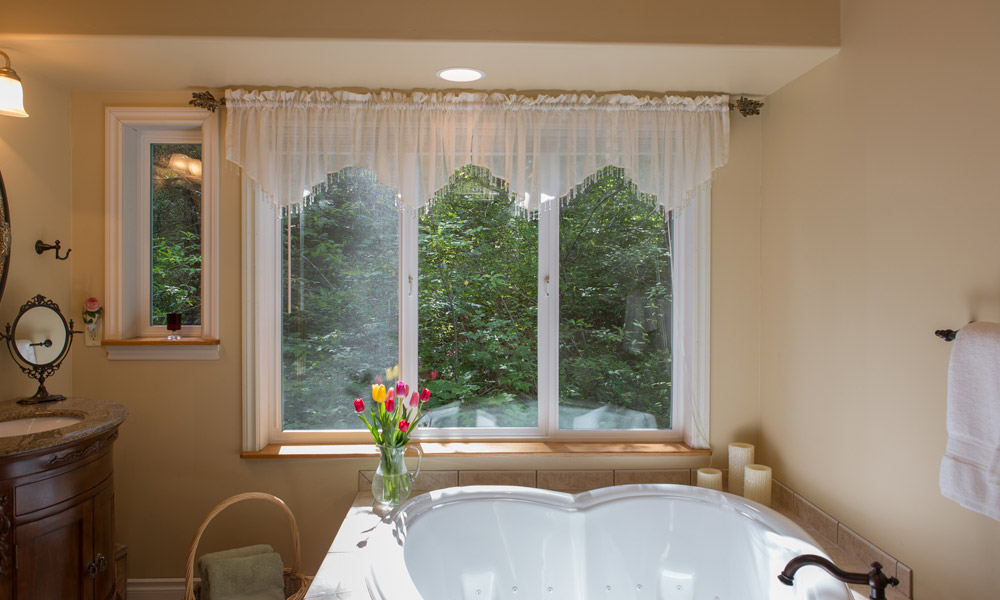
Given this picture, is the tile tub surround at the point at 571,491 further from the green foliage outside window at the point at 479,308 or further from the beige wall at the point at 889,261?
the green foliage outside window at the point at 479,308

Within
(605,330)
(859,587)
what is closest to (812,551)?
(859,587)

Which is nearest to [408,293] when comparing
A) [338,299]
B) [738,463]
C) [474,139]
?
[338,299]

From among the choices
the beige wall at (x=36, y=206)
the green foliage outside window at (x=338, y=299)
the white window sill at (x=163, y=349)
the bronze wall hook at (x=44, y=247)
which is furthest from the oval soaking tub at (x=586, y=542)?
the bronze wall hook at (x=44, y=247)

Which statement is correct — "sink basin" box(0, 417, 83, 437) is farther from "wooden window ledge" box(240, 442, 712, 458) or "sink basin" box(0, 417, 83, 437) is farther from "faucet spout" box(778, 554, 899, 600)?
"faucet spout" box(778, 554, 899, 600)

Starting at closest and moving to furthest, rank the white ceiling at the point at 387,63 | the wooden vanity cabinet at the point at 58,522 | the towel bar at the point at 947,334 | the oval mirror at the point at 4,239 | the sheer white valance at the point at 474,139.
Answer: the towel bar at the point at 947,334
the wooden vanity cabinet at the point at 58,522
the white ceiling at the point at 387,63
the oval mirror at the point at 4,239
the sheer white valance at the point at 474,139

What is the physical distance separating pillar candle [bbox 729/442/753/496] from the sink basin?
2335 millimetres

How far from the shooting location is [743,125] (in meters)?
2.49

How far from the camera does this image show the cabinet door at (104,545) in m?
1.90

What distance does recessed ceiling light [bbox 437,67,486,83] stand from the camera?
2133 millimetres

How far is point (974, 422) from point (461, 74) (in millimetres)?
1803

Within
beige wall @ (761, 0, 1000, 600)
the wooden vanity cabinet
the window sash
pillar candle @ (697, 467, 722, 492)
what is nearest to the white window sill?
the window sash

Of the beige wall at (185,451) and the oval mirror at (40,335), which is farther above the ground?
the oval mirror at (40,335)

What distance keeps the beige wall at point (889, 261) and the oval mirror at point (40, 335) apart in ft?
8.84

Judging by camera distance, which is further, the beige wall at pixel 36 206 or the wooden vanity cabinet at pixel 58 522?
the beige wall at pixel 36 206
